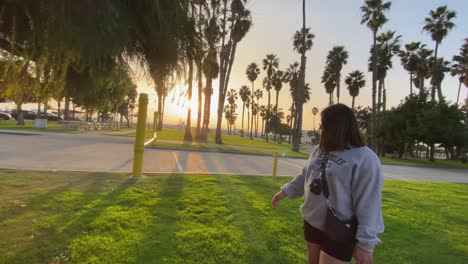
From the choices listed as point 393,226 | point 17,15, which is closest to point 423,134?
point 393,226

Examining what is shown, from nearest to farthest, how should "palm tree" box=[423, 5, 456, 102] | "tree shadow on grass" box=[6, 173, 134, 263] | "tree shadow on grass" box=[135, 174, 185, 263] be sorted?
1. "tree shadow on grass" box=[6, 173, 134, 263]
2. "tree shadow on grass" box=[135, 174, 185, 263]
3. "palm tree" box=[423, 5, 456, 102]

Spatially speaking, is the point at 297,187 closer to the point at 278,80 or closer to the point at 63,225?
the point at 63,225

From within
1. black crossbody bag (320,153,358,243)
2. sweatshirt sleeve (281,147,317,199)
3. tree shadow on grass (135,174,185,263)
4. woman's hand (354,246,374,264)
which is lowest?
tree shadow on grass (135,174,185,263)

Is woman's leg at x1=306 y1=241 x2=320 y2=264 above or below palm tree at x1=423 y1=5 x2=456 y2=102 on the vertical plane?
below

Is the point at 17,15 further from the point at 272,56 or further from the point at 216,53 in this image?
the point at 272,56

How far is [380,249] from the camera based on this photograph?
4.75 metres

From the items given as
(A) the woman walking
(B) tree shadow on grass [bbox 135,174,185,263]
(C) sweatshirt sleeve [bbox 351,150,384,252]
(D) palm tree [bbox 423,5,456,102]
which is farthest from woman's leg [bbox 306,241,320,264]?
(D) palm tree [bbox 423,5,456,102]

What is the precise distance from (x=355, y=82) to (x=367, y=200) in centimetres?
5181

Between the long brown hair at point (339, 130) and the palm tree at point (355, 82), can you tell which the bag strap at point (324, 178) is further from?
the palm tree at point (355, 82)

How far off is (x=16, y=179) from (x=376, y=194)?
7.71 meters

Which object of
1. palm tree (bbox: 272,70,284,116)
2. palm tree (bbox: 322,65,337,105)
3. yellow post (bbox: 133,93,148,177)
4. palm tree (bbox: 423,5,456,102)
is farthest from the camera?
palm tree (bbox: 272,70,284,116)

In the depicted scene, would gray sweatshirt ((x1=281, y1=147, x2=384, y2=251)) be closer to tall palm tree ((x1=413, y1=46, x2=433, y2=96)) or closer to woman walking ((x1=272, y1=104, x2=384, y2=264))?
woman walking ((x1=272, y1=104, x2=384, y2=264))

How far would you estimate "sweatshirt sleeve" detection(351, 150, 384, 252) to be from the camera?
7.38 feet

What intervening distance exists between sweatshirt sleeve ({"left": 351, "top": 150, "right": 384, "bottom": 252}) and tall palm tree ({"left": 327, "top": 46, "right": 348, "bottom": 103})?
166 feet
